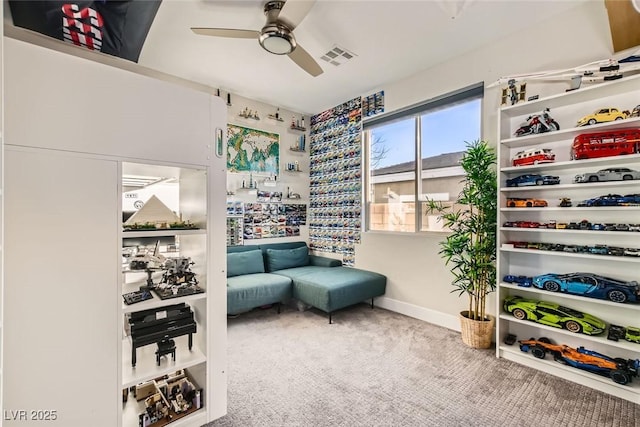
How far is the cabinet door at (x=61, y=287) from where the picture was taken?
117 cm

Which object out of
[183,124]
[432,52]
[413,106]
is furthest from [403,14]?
[183,124]

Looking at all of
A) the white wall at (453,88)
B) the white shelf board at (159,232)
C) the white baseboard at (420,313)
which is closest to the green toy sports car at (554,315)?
the white wall at (453,88)

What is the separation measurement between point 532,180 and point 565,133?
0.41m

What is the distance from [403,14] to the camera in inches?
95.0

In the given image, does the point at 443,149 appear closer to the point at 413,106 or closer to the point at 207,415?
the point at 413,106

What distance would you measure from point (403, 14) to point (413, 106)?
1279mm

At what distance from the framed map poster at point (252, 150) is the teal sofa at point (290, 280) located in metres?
1.18

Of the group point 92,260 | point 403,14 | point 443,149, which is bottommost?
point 92,260

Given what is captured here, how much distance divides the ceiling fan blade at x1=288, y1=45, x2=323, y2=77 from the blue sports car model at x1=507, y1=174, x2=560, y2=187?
2.04 m

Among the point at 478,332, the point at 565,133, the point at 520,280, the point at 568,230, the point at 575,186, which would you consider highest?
the point at 565,133

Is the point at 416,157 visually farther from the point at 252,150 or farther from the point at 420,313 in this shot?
the point at 252,150

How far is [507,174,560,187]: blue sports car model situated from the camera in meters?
2.33

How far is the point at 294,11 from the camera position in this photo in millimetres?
2057

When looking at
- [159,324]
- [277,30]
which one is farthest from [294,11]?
[159,324]
